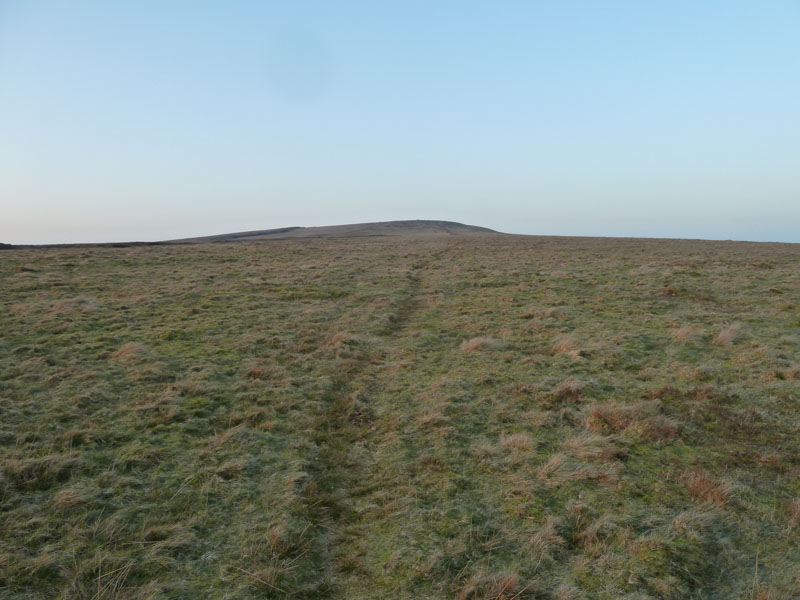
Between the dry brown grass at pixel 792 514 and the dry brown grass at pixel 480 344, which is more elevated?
the dry brown grass at pixel 480 344

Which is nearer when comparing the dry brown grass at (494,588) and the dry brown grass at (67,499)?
the dry brown grass at (494,588)

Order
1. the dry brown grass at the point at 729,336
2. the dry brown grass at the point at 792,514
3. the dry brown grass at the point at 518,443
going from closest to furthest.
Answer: the dry brown grass at the point at 792,514 < the dry brown grass at the point at 518,443 < the dry brown grass at the point at 729,336

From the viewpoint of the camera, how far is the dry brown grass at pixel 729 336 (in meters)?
14.0

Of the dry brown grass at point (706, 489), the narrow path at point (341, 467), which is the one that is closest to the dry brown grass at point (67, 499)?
the narrow path at point (341, 467)

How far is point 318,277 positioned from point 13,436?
72.6 feet

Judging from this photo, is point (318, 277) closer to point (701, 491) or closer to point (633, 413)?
point (633, 413)

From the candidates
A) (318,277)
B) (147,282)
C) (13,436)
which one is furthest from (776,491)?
(147,282)

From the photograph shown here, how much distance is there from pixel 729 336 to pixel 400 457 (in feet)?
41.6

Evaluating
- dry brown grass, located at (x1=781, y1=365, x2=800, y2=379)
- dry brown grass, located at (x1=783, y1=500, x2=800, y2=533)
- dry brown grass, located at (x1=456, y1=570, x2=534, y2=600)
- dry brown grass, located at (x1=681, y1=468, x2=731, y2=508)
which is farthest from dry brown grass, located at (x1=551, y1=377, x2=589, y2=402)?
dry brown grass, located at (x1=456, y1=570, x2=534, y2=600)

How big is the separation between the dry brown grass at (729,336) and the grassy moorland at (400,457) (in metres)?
0.09

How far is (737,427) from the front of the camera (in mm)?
8602

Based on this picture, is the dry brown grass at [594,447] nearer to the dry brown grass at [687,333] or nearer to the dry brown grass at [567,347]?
the dry brown grass at [567,347]

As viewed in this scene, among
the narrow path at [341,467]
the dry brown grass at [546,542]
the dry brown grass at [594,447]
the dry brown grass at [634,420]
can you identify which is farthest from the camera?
the dry brown grass at [634,420]

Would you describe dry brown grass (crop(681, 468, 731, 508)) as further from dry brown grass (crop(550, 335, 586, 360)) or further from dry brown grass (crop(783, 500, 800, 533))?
dry brown grass (crop(550, 335, 586, 360))
